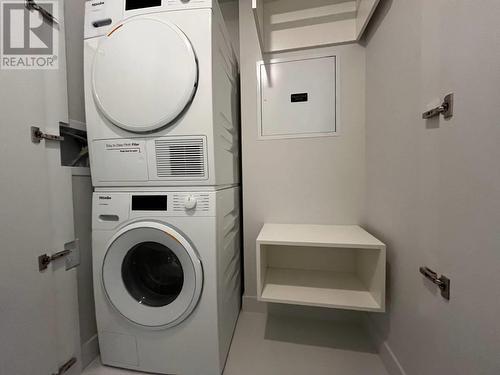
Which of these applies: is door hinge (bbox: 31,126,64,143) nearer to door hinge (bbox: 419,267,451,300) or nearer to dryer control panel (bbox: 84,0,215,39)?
dryer control panel (bbox: 84,0,215,39)

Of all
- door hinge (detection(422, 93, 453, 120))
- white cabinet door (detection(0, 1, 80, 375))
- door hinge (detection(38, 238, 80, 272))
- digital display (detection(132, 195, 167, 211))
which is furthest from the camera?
digital display (detection(132, 195, 167, 211))

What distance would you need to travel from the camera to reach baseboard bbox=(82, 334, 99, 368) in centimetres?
103

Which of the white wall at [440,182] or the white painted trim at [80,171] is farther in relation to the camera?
the white painted trim at [80,171]

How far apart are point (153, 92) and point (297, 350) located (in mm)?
1542

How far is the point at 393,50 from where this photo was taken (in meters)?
0.93

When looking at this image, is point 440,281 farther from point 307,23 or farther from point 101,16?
point 101,16

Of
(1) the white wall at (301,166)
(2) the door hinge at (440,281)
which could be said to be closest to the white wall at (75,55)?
(1) the white wall at (301,166)

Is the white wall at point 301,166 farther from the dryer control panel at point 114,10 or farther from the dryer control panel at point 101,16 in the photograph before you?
the dryer control panel at point 101,16

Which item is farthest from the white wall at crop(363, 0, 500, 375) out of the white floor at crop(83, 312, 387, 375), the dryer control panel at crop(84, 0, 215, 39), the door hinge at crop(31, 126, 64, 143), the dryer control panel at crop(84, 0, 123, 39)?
the door hinge at crop(31, 126, 64, 143)

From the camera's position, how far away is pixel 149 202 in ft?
3.11

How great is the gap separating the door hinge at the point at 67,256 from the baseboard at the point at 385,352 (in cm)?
160

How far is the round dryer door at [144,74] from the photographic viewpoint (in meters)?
0.87

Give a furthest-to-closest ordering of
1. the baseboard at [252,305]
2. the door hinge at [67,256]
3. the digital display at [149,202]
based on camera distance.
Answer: the baseboard at [252,305], the digital display at [149,202], the door hinge at [67,256]

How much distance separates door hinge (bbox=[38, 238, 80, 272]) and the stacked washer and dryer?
0.11 metres
